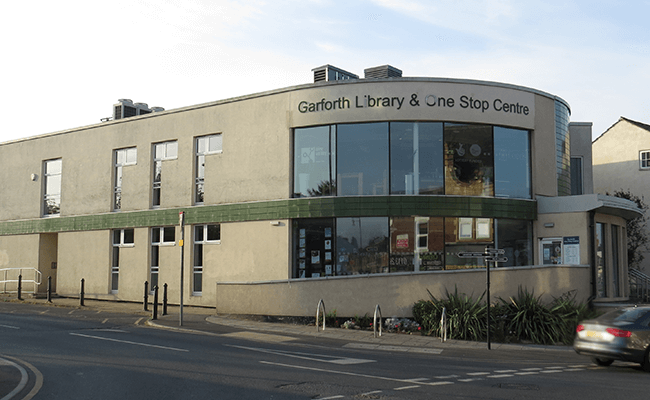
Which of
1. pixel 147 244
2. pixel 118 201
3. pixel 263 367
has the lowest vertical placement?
pixel 263 367

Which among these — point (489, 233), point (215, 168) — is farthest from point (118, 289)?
point (489, 233)

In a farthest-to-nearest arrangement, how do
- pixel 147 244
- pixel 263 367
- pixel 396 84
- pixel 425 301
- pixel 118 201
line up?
pixel 118 201 → pixel 147 244 → pixel 396 84 → pixel 425 301 → pixel 263 367

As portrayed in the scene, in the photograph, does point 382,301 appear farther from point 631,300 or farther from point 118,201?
point 118,201

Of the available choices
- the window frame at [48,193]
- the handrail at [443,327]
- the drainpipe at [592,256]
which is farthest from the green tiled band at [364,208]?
the window frame at [48,193]

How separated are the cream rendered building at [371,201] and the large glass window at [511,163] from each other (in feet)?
0.19

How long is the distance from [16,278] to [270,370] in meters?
26.8

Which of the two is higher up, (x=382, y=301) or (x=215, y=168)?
(x=215, y=168)

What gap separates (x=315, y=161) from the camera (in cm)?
2422

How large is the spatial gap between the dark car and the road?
357 millimetres

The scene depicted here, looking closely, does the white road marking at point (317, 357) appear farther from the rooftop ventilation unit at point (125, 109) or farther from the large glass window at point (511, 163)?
the rooftop ventilation unit at point (125, 109)

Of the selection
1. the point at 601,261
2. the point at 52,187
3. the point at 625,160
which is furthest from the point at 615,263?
the point at 52,187

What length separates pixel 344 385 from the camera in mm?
10258

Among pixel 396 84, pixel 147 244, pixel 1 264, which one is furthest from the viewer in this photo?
pixel 1 264

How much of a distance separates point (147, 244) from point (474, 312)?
1586cm
